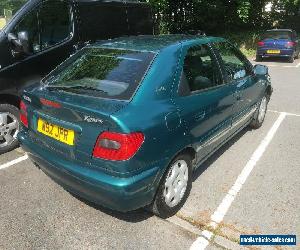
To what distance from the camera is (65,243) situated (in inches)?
123

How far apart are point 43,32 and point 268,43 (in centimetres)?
1306

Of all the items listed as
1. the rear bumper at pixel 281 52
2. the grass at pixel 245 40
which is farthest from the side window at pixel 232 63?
the grass at pixel 245 40

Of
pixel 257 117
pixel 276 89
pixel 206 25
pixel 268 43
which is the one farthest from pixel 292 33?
pixel 257 117

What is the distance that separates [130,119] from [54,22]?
3.44 m

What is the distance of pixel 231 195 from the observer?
4.00 metres

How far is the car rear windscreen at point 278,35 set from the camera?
16212 mm

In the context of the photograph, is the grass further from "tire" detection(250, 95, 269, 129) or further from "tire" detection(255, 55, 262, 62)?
"tire" detection(250, 95, 269, 129)

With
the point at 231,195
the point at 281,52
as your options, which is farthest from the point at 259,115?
the point at 281,52

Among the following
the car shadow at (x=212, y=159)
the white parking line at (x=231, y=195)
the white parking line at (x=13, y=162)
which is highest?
the white parking line at (x=13, y=162)

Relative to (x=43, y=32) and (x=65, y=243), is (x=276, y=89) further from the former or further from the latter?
(x=65, y=243)

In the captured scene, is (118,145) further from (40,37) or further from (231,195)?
(40,37)

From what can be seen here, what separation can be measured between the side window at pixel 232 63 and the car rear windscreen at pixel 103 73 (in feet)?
4.38

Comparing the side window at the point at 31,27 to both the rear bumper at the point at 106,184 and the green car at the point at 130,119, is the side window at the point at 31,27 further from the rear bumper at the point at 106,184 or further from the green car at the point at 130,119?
the rear bumper at the point at 106,184

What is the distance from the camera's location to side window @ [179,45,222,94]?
3.55 metres
